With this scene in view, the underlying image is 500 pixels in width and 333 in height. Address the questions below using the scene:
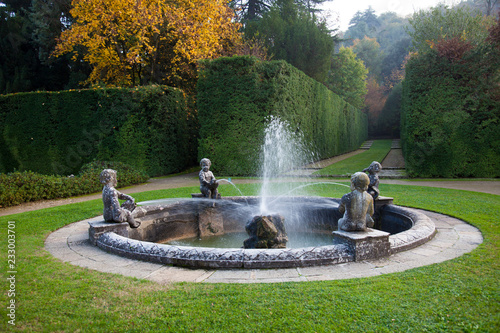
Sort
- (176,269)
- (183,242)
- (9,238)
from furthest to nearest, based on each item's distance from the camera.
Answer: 1. (183,242)
2. (9,238)
3. (176,269)

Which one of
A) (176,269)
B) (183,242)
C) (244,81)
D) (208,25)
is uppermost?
(208,25)

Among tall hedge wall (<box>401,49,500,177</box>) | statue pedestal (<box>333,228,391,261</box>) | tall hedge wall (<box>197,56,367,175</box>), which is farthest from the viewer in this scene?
tall hedge wall (<box>197,56,367,175</box>)

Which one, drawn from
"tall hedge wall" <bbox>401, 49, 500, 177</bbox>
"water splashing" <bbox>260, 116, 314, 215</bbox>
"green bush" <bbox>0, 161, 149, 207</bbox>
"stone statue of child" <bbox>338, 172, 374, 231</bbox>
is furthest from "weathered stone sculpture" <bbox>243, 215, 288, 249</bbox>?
"tall hedge wall" <bbox>401, 49, 500, 177</bbox>

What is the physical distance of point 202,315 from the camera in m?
2.61

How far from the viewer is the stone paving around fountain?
3428 millimetres

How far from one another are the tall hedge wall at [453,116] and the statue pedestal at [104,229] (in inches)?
509

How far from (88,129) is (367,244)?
15.2 metres

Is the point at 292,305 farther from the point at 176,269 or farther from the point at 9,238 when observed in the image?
the point at 9,238

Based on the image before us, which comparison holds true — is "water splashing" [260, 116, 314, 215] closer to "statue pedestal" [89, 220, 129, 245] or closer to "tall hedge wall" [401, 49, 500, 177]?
"tall hedge wall" [401, 49, 500, 177]

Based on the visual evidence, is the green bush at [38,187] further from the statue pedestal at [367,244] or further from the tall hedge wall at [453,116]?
the tall hedge wall at [453,116]

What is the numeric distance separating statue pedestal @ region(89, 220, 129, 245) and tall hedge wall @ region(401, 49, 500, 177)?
12.9 m

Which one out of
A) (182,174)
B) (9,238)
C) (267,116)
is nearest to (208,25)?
(267,116)

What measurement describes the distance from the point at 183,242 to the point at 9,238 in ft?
9.33

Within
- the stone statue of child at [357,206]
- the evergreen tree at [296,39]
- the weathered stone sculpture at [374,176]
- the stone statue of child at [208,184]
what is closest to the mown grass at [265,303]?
the stone statue of child at [357,206]
